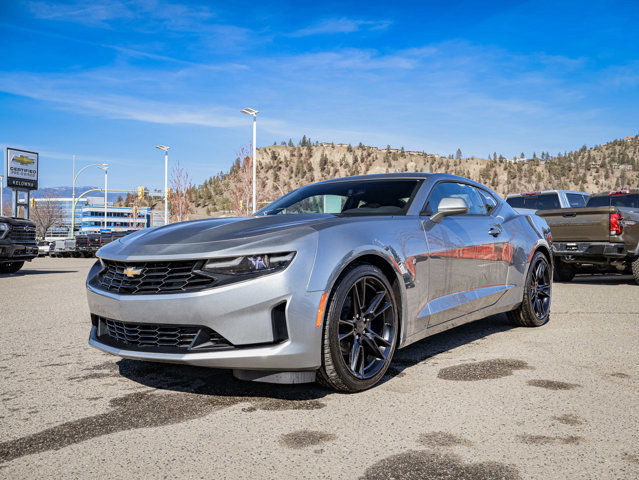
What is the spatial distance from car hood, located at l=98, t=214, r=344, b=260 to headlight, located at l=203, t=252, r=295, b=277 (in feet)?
0.15

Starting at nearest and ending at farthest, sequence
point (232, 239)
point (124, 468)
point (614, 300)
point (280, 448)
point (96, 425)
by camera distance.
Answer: point (124, 468) → point (280, 448) → point (96, 425) → point (232, 239) → point (614, 300)

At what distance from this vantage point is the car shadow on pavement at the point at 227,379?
3471 millimetres

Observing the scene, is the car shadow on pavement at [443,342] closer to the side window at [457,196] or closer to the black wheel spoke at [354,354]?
the black wheel spoke at [354,354]

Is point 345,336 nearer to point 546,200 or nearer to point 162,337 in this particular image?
point 162,337

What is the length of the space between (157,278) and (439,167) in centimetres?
11326

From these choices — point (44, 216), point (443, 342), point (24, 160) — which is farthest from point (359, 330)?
point (44, 216)

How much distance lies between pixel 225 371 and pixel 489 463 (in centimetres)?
213

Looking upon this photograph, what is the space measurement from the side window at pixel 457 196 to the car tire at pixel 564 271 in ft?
20.8

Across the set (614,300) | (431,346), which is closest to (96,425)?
(431,346)

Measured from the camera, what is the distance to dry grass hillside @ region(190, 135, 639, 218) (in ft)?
294

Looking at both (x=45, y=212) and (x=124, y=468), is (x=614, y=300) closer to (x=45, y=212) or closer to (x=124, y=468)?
(x=124, y=468)

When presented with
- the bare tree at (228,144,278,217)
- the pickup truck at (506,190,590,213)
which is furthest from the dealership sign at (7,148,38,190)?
the pickup truck at (506,190,590,213)

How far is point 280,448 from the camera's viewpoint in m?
2.59

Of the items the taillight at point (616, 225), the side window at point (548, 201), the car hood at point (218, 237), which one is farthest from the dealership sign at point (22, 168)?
the car hood at point (218, 237)
